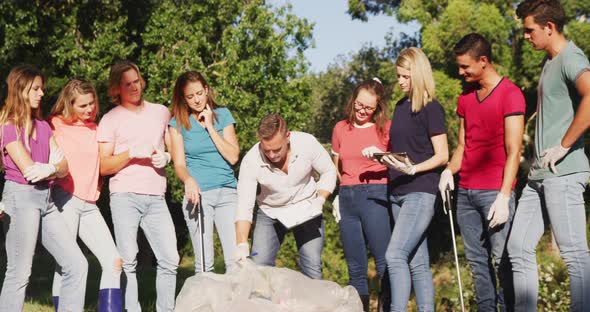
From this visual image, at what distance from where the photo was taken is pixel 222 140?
5.35 m

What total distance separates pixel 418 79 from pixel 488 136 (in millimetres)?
655

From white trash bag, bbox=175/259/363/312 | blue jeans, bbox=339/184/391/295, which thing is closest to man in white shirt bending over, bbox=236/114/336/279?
blue jeans, bbox=339/184/391/295

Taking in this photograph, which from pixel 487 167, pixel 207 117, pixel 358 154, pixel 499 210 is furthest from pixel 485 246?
pixel 207 117

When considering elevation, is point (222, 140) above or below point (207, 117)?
below

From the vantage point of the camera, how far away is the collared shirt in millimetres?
4918

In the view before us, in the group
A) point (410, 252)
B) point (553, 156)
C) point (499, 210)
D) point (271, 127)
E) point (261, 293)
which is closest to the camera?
point (261, 293)

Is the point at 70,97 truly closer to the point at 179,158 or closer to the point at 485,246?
the point at 179,158

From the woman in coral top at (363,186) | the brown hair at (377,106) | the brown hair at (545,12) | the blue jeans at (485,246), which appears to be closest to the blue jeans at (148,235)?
the woman in coral top at (363,186)

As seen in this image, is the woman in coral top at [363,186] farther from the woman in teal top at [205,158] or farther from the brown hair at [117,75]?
the brown hair at [117,75]

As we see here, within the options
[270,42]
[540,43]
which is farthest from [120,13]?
[540,43]

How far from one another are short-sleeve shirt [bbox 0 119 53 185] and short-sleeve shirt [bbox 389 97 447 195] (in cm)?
237

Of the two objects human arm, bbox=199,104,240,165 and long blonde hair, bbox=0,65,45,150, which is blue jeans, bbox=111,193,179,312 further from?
long blonde hair, bbox=0,65,45,150

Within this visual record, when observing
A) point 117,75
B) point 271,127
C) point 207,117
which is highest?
point 117,75

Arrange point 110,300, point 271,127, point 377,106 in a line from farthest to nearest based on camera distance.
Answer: point 377,106 < point 110,300 < point 271,127
